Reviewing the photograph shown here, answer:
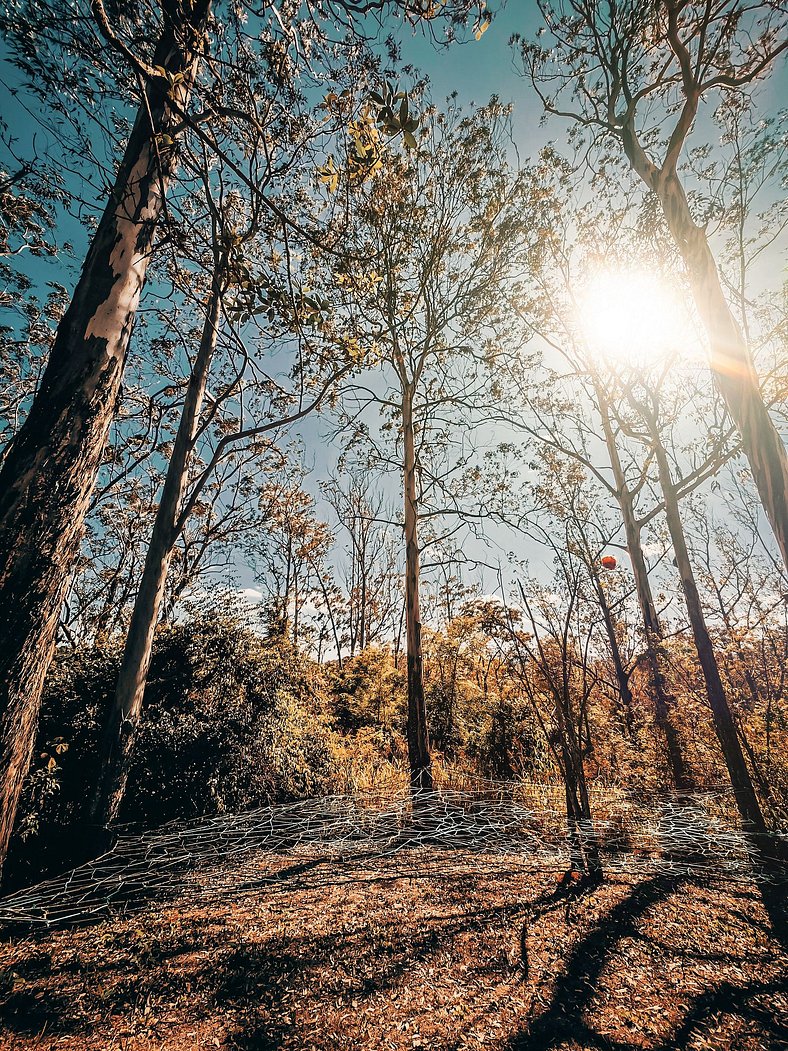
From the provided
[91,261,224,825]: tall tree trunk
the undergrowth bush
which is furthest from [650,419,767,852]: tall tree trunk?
[91,261,224,825]: tall tree trunk

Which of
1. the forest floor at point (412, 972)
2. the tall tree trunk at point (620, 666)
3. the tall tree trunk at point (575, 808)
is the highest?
the tall tree trunk at point (620, 666)

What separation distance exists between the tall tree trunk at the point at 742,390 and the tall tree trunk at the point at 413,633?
3.89m

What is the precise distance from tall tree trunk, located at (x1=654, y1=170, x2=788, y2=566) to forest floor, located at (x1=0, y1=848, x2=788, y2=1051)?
7.62 ft

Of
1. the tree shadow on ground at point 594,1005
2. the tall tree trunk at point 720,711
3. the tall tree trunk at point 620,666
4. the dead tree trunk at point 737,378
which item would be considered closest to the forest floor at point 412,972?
the tree shadow on ground at point 594,1005

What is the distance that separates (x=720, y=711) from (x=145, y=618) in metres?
6.65

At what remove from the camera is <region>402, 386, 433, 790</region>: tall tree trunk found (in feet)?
17.0

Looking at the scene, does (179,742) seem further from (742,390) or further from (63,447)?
(742,390)

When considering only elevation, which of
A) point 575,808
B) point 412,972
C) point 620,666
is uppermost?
point 620,666

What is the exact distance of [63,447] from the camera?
184 cm

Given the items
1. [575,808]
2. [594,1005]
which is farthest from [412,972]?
[575,808]

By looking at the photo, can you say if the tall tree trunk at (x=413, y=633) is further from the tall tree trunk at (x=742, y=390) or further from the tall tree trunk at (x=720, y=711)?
the tall tree trunk at (x=742, y=390)

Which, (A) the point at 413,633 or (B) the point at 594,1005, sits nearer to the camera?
(B) the point at 594,1005

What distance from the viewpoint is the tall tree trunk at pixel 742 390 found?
2.66 meters

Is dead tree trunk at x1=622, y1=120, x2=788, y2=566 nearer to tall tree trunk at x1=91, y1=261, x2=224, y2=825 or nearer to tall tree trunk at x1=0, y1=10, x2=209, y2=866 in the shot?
tall tree trunk at x1=0, y1=10, x2=209, y2=866
